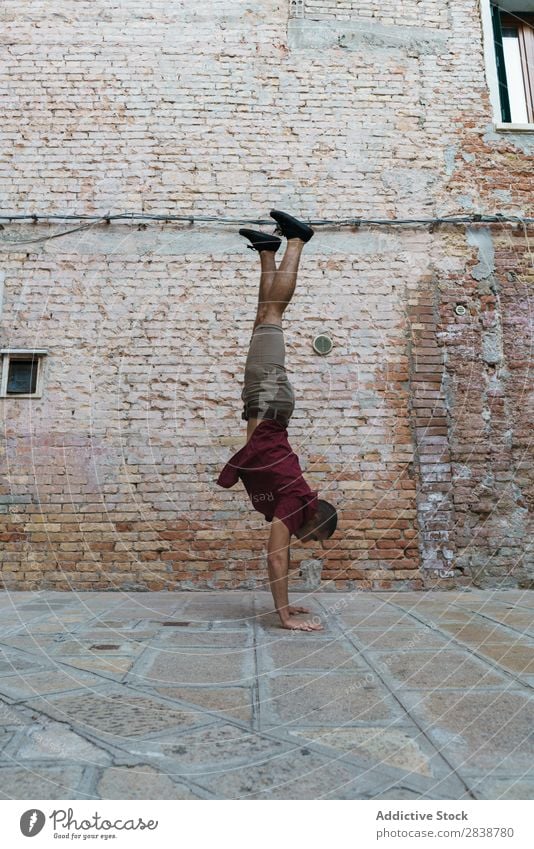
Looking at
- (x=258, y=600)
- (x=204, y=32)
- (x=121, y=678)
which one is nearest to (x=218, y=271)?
(x=204, y=32)

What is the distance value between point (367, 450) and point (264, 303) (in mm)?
1732

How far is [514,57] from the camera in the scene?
17.5 feet

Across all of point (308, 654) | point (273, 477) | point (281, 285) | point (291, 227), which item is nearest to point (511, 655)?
point (308, 654)

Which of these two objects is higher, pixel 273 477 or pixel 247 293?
pixel 247 293

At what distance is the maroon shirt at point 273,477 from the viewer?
9.11ft

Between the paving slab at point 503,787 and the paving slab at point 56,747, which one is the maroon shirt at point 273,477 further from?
the paving slab at point 503,787

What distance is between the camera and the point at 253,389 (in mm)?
2902

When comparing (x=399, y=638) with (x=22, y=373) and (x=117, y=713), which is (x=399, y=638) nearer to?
(x=117, y=713)

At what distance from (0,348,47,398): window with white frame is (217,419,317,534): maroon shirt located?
222 cm

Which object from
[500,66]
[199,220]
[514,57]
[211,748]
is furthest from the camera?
[514,57]

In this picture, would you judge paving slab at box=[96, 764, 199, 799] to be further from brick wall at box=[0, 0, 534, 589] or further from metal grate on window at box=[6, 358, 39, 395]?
metal grate on window at box=[6, 358, 39, 395]

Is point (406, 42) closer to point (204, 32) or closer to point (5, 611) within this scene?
point (204, 32)

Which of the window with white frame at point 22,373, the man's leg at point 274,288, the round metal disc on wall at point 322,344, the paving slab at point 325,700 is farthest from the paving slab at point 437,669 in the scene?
the window with white frame at point 22,373

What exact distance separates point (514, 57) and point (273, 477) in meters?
4.91
